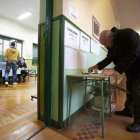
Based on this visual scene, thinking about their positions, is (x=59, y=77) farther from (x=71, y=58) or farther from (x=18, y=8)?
(x=18, y=8)

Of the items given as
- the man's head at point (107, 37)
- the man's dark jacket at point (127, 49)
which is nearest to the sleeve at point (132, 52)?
Result: the man's dark jacket at point (127, 49)

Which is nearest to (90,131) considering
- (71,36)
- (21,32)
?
(71,36)

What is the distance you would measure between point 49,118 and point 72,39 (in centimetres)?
105

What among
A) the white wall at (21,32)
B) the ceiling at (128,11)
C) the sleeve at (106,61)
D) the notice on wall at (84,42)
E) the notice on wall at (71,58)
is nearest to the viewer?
the notice on wall at (71,58)

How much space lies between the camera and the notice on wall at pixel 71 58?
1.26 metres

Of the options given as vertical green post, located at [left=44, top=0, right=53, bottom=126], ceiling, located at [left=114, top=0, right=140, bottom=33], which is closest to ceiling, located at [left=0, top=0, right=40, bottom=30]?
ceiling, located at [left=114, top=0, right=140, bottom=33]

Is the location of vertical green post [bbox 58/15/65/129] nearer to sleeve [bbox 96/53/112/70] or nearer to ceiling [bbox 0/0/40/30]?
sleeve [bbox 96/53/112/70]

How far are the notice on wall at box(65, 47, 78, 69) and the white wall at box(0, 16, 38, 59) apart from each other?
219 inches

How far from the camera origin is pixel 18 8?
182 inches

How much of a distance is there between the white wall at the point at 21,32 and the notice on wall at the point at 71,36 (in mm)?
5486

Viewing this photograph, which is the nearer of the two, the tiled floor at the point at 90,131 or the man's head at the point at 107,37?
the tiled floor at the point at 90,131

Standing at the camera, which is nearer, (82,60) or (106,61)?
(106,61)

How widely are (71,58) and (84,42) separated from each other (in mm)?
551

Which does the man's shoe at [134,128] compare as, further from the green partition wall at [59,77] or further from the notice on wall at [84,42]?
the notice on wall at [84,42]
